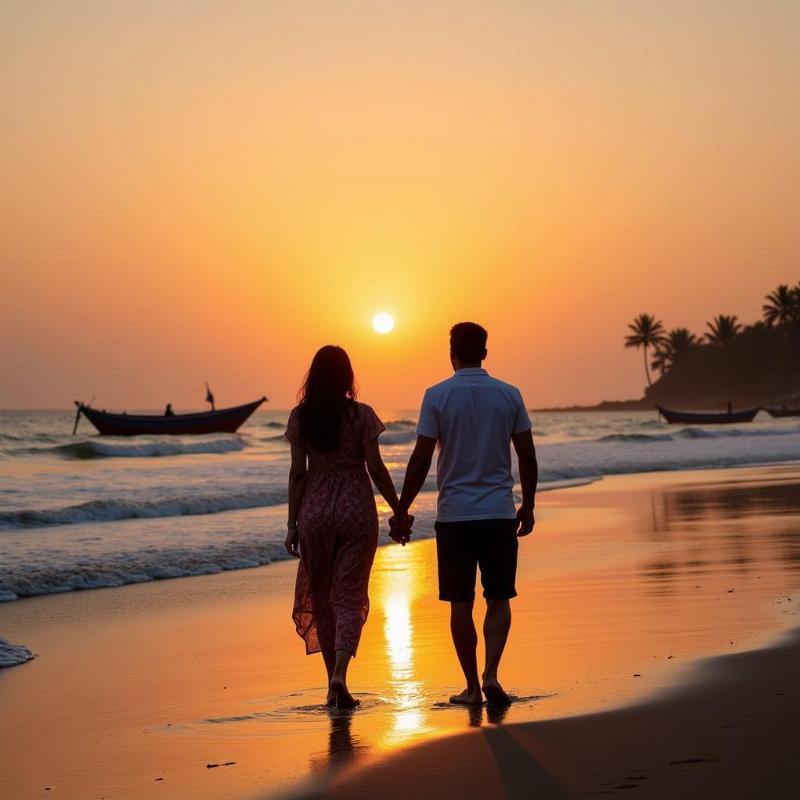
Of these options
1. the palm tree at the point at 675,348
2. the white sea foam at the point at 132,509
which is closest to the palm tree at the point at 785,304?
the palm tree at the point at 675,348

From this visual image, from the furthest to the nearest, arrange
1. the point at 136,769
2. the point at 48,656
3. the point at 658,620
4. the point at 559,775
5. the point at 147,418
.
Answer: the point at 147,418 → the point at 658,620 → the point at 48,656 → the point at 136,769 → the point at 559,775

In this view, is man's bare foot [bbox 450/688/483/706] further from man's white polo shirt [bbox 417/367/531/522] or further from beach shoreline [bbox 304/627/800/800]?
man's white polo shirt [bbox 417/367/531/522]

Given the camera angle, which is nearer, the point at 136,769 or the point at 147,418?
the point at 136,769

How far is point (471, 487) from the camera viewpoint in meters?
5.75

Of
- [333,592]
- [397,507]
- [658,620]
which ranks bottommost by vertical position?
[658,620]

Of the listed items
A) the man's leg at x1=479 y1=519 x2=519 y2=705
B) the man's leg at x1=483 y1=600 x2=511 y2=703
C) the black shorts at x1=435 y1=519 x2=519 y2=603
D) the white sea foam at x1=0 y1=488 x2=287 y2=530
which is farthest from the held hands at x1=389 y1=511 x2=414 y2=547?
the white sea foam at x1=0 y1=488 x2=287 y2=530

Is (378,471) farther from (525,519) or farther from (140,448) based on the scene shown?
(140,448)

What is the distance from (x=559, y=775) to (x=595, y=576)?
6405 mm

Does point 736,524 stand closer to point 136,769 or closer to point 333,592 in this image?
point 333,592

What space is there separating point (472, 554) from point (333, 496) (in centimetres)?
82

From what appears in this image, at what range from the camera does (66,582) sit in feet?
36.4

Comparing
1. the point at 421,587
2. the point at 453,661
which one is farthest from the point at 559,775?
the point at 421,587

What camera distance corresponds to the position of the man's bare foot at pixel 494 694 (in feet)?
18.8

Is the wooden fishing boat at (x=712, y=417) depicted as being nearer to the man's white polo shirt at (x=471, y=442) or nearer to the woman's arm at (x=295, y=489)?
the woman's arm at (x=295, y=489)
